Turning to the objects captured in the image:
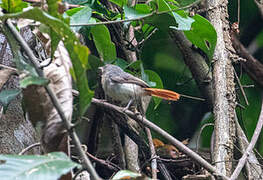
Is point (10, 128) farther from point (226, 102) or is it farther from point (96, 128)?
point (226, 102)

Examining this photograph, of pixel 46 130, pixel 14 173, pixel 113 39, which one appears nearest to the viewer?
pixel 14 173

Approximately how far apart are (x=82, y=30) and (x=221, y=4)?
0.85m

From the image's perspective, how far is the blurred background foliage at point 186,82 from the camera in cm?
309

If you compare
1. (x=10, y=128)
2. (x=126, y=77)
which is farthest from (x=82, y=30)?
(x=10, y=128)

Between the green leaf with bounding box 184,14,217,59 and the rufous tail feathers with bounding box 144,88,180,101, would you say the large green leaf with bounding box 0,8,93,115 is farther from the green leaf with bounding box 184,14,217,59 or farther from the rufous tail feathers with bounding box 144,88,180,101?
the green leaf with bounding box 184,14,217,59

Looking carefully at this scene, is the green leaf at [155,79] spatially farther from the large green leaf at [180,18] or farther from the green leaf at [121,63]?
the large green leaf at [180,18]

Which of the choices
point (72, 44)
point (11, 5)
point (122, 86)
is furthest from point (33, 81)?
point (122, 86)

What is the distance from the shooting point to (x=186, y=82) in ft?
10.1

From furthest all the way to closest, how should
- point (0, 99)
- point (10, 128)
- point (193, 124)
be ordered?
point (193, 124) → point (10, 128) → point (0, 99)

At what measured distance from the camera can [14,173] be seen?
111 cm

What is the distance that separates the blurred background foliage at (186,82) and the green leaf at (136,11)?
275mm

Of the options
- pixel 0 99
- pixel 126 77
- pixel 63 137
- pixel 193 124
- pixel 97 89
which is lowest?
pixel 193 124

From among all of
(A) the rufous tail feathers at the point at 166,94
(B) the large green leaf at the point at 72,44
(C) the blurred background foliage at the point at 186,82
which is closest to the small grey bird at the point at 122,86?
(A) the rufous tail feathers at the point at 166,94

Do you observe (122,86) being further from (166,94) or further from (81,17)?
(81,17)
